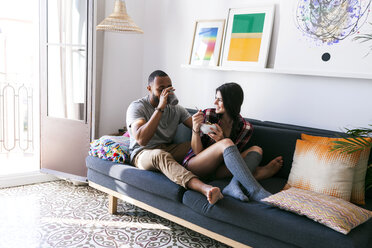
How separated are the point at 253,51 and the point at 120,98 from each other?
1541 millimetres

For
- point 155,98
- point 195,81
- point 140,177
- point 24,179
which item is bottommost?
point 24,179

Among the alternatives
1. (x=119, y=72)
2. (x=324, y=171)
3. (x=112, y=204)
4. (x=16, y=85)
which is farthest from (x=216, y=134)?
(x=16, y=85)

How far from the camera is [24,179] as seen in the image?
309 centimetres

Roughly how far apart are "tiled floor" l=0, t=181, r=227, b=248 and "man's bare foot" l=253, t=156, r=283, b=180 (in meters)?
0.54

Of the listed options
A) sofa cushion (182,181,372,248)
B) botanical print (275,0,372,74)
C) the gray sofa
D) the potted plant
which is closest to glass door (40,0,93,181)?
the gray sofa

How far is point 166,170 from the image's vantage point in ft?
6.79

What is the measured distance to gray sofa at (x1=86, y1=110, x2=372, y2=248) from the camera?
1.55m

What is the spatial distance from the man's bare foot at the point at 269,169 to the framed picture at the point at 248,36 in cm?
80

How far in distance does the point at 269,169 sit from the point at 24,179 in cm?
229

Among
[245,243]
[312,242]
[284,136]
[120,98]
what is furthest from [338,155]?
[120,98]

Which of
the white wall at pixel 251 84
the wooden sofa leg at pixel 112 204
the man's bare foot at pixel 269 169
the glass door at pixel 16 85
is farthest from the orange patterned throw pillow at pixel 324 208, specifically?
the glass door at pixel 16 85

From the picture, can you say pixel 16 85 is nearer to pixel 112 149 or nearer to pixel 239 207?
pixel 112 149

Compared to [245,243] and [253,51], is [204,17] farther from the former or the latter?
[245,243]

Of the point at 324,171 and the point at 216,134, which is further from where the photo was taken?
the point at 216,134
